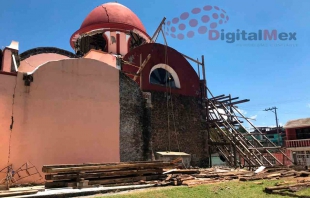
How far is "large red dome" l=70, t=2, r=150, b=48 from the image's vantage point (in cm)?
2111

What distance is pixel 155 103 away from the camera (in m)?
18.3

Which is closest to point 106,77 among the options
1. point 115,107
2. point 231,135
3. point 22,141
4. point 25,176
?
point 115,107

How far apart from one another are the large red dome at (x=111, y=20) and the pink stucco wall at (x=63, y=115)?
26.3ft

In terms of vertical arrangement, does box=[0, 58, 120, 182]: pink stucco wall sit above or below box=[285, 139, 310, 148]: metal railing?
above

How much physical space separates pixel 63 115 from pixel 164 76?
30.3 ft

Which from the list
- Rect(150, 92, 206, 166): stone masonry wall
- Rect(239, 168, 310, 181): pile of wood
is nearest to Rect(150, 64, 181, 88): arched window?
Rect(150, 92, 206, 166): stone masonry wall

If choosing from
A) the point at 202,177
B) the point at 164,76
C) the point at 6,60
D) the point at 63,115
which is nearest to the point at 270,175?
the point at 202,177

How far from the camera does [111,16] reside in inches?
843

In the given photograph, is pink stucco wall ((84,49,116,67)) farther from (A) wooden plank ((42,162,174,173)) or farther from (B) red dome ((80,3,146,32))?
(A) wooden plank ((42,162,174,173))

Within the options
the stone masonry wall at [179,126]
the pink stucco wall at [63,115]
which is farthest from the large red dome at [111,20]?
the pink stucco wall at [63,115]

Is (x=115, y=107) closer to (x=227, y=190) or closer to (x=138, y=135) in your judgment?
(x=138, y=135)

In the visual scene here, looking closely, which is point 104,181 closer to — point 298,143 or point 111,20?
point 111,20

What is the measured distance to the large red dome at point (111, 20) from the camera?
21.1m

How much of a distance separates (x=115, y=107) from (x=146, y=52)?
6152 mm
